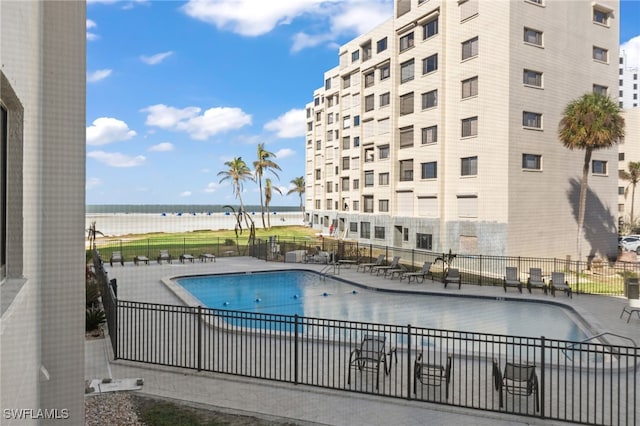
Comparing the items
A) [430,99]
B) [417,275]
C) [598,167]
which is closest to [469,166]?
[430,99]

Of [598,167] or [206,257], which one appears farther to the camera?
[598,167]

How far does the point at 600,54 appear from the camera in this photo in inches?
1266

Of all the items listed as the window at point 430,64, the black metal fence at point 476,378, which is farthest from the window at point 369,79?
the black metal fence at point 476,378

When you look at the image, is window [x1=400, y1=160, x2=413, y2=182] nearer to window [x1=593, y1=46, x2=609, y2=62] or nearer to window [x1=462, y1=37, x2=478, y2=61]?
window [x1=462, y1=37, x2=478, y2=61]

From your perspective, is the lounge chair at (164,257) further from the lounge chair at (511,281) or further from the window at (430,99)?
the window at (430,99)

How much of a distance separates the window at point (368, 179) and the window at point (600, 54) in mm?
19773

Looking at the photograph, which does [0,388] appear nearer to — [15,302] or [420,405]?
[15,302]

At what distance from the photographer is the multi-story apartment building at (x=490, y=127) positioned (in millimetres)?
27891

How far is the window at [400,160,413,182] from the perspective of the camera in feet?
117

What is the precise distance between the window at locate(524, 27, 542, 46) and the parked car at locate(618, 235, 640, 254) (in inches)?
764

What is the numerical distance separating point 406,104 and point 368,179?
30.3 feet

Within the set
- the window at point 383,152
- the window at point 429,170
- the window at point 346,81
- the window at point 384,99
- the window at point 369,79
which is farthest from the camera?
the window at point 346,81

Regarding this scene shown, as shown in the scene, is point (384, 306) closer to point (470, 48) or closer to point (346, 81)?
point (470, 48)

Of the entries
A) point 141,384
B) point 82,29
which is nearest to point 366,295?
point 141,384
